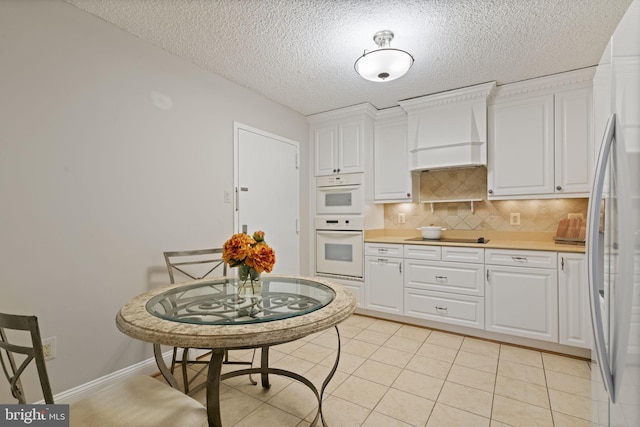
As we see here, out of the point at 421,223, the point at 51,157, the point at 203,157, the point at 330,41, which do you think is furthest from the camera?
the point at 421,223

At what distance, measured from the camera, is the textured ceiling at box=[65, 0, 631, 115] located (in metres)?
1.85

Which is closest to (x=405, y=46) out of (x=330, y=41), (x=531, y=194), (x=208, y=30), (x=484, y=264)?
(x=330, y=41)

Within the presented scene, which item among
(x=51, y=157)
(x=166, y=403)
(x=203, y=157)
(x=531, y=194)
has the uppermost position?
(x=203, y=157)

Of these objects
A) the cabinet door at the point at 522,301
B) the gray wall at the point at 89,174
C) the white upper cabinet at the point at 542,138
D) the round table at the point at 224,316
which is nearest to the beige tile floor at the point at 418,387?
the cabinet door at the point at 522,301

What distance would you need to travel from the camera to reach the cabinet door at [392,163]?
11.5 feet

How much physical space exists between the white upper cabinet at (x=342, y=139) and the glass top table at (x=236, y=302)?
210cm

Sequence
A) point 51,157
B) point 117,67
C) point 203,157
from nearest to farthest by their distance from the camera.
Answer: point 51,157
point 117,67
point 203,157

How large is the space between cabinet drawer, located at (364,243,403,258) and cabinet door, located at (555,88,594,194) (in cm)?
156

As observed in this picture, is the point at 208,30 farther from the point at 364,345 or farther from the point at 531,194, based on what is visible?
the point at 531,194

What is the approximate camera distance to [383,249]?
11.0ft

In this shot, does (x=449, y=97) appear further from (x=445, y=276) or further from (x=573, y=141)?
(x=445, y=276)

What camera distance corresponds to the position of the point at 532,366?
2.33 metres

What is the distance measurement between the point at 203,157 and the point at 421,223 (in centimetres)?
260

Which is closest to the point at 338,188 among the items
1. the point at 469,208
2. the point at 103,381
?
the point at 469,208
